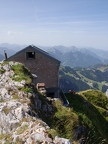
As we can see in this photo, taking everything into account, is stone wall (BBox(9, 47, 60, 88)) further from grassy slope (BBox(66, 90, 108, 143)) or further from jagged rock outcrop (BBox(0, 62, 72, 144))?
jagged rock outcrop (BBox(0, 62, 72, 144))

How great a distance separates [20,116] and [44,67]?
23273 millimetres

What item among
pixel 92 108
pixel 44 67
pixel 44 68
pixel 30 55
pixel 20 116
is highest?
pixel 30 55

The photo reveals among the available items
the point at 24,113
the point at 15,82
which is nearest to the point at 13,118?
the point at 24,113

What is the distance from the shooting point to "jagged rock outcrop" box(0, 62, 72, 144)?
8.88m

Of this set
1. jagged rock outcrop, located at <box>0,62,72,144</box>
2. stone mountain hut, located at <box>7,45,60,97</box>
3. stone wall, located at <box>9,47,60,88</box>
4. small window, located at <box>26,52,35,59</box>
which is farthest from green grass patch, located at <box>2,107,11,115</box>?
small window, located at <box>26,52,35,59</box>

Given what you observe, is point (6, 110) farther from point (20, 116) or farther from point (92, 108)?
point (92, 108)

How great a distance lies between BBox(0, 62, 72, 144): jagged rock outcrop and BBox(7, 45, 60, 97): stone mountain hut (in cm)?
1339

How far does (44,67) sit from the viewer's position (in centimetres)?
3472

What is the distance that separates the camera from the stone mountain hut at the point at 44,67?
34.5 metres

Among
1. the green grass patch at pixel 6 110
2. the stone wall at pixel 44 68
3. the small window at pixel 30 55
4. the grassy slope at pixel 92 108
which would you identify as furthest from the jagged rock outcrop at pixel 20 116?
the small window at pixel 30 55

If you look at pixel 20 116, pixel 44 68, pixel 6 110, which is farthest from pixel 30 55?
pixel 20 116

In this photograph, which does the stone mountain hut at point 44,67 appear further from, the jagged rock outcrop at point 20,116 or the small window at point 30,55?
the jagged rock outcrop at point 20,116

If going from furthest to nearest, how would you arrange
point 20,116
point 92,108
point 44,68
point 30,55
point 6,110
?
point 30,55 → point 44,68 → point 92,108 → point 6,110 → point 20,116

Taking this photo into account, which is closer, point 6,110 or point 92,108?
point 6,110
